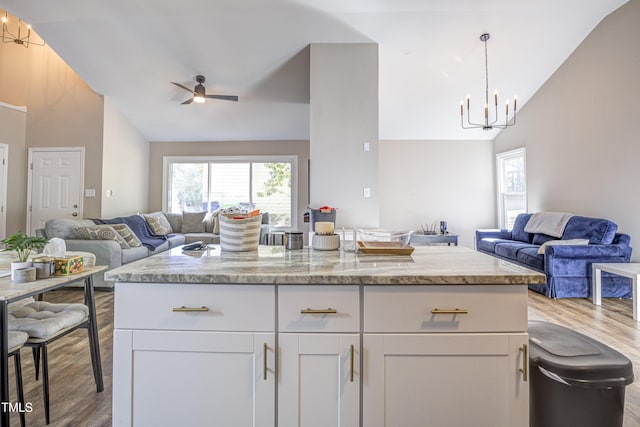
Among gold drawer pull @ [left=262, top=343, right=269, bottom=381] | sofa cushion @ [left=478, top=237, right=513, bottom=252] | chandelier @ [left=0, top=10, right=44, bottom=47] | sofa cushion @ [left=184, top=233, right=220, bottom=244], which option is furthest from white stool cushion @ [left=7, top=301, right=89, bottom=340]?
chandelier @ [left=0, top=10, right=44, bottom=47]

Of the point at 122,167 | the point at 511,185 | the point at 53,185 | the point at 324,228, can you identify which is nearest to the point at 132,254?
the point at 122,167

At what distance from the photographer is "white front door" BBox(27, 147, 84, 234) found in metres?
5.25

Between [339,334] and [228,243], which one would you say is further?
[228,243]

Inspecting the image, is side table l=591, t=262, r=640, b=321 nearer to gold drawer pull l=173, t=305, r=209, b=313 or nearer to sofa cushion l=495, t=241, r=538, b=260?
sofa cushion l=495, t=241, r=538, b=260

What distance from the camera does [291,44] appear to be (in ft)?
12.8

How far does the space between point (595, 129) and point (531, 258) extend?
191 centimetres

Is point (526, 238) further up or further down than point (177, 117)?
further down

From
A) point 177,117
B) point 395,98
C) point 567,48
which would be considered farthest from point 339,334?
point 177,117

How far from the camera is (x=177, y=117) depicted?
5.75 m

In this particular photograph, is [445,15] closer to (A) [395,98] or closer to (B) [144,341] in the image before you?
(A) [395,98]

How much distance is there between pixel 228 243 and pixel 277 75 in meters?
3.70

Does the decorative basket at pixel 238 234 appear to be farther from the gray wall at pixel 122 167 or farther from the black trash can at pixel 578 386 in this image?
the gray wall at pixel 122 167

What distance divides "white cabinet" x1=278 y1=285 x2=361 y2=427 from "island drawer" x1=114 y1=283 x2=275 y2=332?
0.09 metres

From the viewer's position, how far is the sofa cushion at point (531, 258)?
3.71 m
